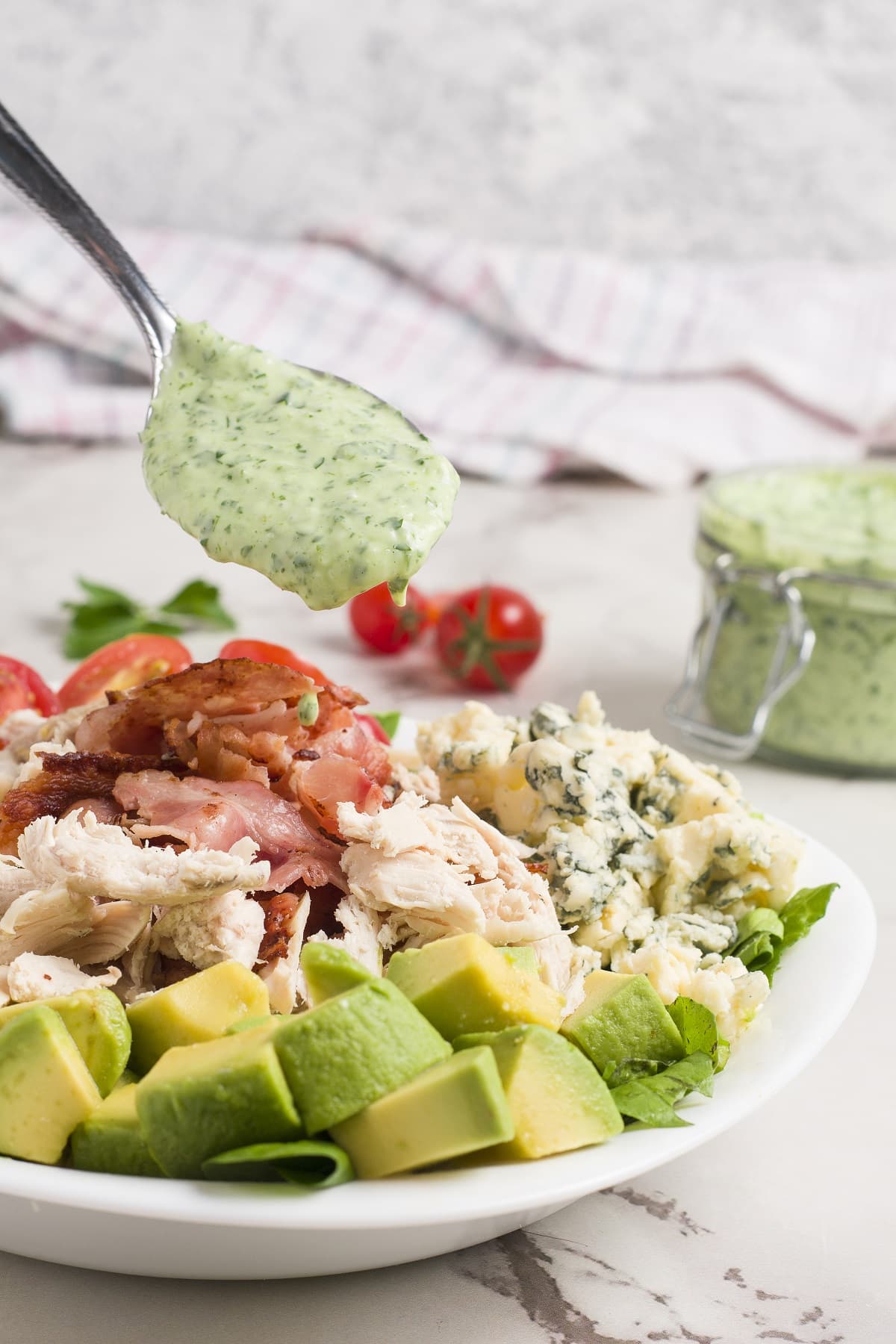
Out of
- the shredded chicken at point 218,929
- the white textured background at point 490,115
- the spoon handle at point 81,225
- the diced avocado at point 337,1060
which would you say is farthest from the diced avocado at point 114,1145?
the white textured background at point 490,115

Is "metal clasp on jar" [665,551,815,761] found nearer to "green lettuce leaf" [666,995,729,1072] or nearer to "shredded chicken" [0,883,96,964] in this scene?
"green lettuce leaf" [666,995,729,1072]

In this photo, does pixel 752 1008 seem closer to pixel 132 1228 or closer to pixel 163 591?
pixel 132 1228

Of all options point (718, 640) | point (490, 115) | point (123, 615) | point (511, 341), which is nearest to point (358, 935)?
point (718, 640)

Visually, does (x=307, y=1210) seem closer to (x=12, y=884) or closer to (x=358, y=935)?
(x=358, y=935)

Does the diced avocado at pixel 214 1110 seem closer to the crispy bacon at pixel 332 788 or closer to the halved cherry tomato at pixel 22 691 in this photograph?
the crispy bacon at pixel 332 788

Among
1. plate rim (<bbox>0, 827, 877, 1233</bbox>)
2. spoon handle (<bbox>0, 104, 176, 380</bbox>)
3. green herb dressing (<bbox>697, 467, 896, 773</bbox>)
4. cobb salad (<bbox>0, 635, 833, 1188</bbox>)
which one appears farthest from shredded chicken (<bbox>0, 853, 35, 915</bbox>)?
green herb dressing (<bbox>697, 467, 896, 773</bbox>)

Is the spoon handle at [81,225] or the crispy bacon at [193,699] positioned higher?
the spoon handle at [81,225]
